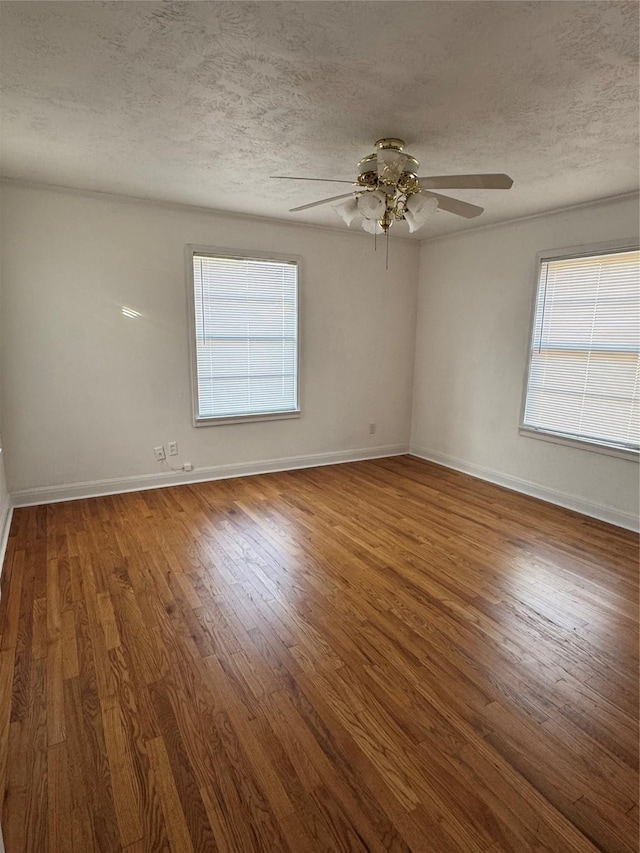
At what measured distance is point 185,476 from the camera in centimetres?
437

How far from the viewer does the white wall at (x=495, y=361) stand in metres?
3.62

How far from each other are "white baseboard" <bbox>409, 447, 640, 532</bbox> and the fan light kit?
8.74 ft

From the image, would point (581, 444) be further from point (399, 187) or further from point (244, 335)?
point (244, 335)

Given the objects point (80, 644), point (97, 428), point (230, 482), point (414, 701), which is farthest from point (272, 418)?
point (414, 701)

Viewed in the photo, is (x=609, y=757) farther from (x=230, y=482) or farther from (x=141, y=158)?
(x=141, y=158)

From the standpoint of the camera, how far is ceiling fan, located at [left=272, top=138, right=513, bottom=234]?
221 cm

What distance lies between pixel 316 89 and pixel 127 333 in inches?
105

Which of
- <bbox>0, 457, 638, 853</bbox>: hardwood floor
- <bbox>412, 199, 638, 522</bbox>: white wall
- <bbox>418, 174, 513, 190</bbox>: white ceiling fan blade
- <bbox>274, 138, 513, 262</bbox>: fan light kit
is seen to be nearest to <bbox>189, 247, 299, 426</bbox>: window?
<bbox>0, 457, 638, 853</bbox>: hardwood floor

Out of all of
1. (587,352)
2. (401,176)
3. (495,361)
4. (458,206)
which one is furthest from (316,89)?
(495,361)

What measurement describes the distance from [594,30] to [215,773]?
2949mm

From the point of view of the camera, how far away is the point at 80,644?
6.75 ft

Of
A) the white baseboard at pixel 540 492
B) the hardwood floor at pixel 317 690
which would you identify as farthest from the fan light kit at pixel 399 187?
the white baseboard at pixel 540 492

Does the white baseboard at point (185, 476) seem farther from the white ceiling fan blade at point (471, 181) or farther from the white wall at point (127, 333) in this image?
the white ceiling fan blade at point (471, 181)

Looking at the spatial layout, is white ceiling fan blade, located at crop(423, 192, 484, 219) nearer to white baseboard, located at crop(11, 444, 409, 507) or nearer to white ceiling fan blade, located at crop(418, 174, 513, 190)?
white ceiling fan blade, located at crop(418, 174, 513, 190)
